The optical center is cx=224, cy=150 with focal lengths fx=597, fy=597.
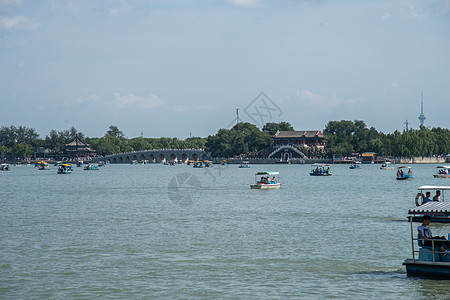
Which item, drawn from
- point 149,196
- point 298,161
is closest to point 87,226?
point 149,196

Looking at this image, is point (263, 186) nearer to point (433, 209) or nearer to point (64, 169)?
point (433, 209)

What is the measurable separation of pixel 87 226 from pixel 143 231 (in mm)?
4486

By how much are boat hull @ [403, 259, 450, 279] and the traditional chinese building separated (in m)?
175

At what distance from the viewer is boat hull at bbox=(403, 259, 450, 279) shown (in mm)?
19344

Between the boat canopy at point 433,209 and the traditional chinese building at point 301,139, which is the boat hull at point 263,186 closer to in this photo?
the boat canopy at point 433,209

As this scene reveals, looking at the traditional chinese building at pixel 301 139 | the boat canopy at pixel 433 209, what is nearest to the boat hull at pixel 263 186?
the boat canopy at pixel 433 209

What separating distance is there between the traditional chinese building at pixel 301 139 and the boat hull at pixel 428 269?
574 feet

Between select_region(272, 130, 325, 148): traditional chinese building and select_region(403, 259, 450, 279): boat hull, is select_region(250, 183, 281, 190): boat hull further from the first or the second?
select_region(272, 130, 325, 148): traditional chinese building

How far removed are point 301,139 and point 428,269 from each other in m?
177

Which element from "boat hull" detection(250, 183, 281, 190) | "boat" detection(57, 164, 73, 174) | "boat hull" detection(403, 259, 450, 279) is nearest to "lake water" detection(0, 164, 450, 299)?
"boat hull" detection(403, 259, 450, 279)

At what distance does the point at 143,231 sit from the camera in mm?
32656

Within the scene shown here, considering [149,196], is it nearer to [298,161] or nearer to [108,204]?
[108,204]

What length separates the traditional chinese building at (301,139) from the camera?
19475 cm

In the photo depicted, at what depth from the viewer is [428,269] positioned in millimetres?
19625
